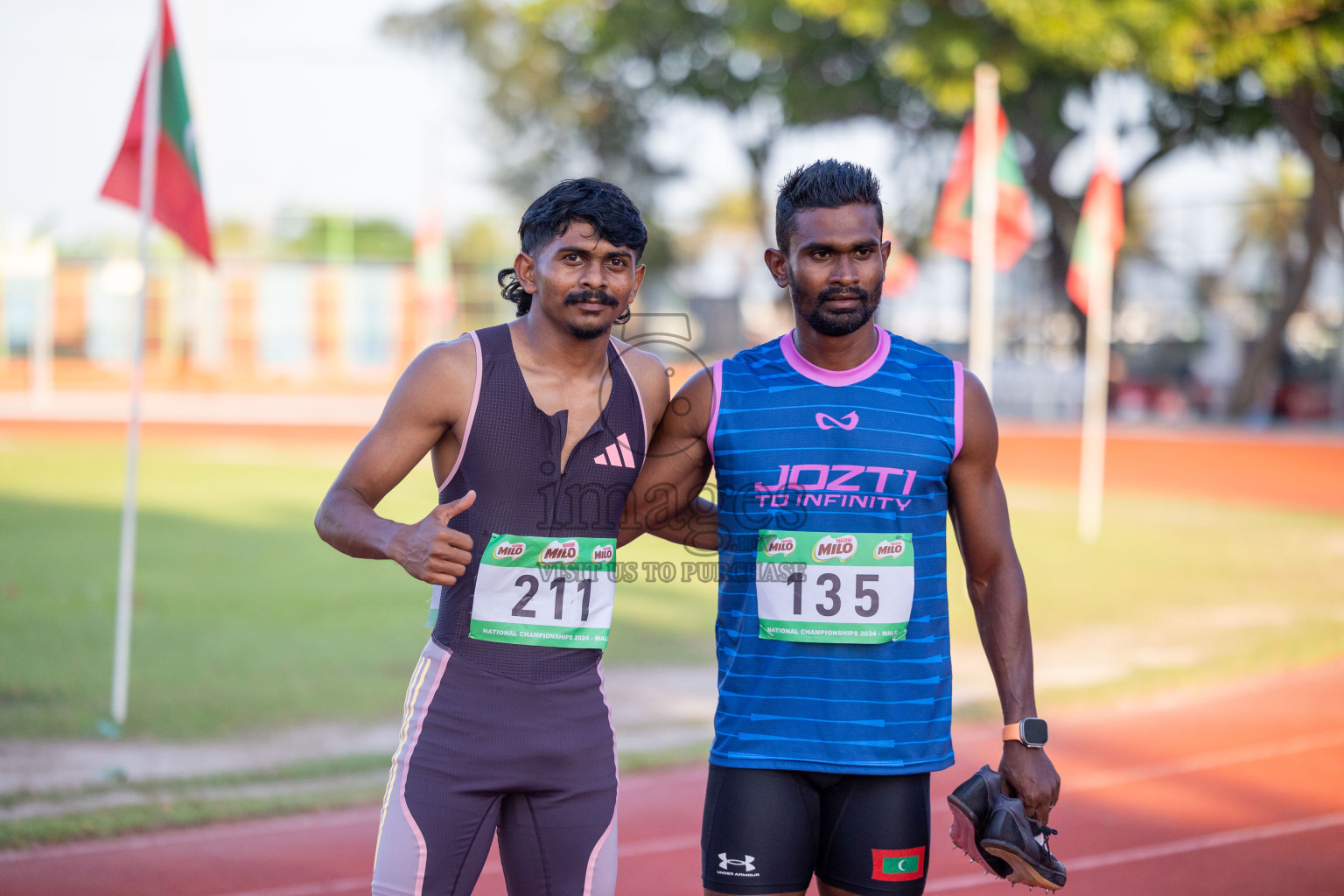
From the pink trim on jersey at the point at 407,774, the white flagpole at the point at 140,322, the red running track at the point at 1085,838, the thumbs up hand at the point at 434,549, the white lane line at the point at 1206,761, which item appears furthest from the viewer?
the white flagpole at the point at 140,322

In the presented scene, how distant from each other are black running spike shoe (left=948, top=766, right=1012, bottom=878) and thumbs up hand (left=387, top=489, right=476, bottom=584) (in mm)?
1215

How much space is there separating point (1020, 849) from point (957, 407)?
0.98 metres

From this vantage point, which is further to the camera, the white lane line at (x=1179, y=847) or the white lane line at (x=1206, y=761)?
the white lane line at (x=1206, y=761)

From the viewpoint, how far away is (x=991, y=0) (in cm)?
2014

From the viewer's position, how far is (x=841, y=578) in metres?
2.73

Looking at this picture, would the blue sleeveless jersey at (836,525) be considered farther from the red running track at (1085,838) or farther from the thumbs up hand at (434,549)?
the red running track at (1085,838)

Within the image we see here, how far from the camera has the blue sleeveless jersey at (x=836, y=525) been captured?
2.71 meters

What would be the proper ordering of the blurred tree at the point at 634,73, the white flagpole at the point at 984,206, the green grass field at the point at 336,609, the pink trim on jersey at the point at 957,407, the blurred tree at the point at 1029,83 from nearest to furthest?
the pink trim on jersey at the point at 957,407 < the green grass field at the point at 336,609 < the white flagpole at the point at 984,206 < the blurred tree at the point at 1029,83 < the blurred tree at the point at 634,73

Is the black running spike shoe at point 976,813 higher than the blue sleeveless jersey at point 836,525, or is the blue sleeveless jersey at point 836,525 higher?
the blue sleeveless jersey at point 836,525

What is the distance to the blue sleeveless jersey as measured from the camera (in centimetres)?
271

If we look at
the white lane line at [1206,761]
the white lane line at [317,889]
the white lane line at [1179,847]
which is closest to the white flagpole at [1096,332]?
the white lane line at [1206,761]

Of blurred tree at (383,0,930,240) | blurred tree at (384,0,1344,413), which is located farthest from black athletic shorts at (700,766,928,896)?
blurred tree at (383,0,930,240)

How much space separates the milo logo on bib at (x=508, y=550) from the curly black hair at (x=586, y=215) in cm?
58

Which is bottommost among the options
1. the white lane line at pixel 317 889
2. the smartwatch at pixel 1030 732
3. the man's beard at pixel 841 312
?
the white lane line at pixel 317 889
